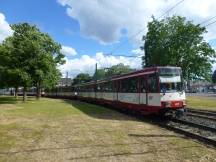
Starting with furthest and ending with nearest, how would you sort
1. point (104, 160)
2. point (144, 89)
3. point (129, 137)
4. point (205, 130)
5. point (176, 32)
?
point (176, 32)
point (144, 89)
point (205, 130)
point (129, 137)
point (104, 160)

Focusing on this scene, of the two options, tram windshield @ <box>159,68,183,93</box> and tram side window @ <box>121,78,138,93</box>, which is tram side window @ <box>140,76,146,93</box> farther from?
tram windshield @ <box>159,68,183,93</box>

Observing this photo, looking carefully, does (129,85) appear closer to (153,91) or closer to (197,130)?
(153,91)

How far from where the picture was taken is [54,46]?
4888 cm

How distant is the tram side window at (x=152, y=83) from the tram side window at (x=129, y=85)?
87.0 inches

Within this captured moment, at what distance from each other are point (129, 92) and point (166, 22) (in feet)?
86.8

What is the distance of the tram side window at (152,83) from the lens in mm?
20914

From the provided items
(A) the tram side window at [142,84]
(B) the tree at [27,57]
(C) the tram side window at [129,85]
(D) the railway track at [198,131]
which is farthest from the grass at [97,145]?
(B) the tree at [27,57]

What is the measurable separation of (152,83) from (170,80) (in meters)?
1.02

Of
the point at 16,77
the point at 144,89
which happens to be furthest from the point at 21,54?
the point at 144,89

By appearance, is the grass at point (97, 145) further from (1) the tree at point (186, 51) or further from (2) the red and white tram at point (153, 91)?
(1) the tree at point (186, 51)

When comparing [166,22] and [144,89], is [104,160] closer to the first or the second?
[144,89]

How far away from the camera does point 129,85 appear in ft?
84.2

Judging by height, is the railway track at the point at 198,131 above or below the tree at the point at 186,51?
below

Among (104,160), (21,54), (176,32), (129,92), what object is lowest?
(104,160)
